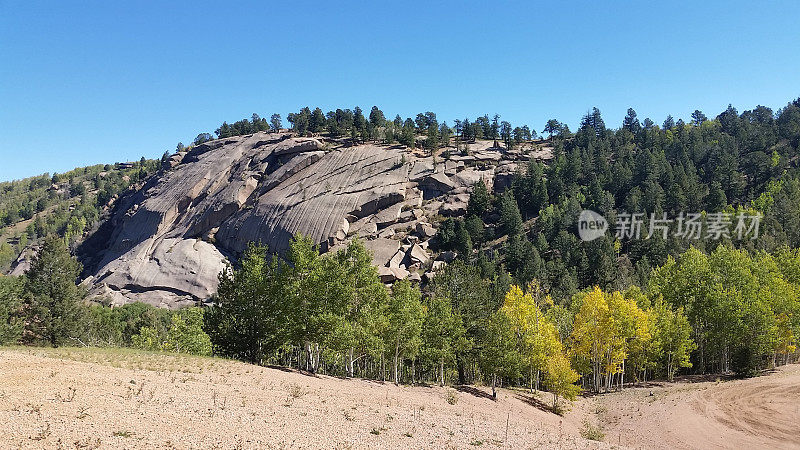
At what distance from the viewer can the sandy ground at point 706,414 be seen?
28391mm

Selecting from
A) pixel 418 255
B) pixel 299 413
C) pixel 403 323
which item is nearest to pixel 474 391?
pixel 403 323

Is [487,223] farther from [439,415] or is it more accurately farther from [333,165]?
[439,415]

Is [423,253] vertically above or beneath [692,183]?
beneath

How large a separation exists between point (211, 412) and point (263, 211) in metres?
113

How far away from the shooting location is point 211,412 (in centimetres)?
1791

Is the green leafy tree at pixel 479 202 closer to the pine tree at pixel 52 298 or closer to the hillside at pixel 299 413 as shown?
the hillside at pixel 299 413

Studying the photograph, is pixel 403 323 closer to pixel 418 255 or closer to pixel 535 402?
pixel 535 402

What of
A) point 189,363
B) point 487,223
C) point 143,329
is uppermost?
point 487,223

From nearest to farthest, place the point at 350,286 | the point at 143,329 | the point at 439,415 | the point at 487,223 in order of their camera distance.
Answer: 1. the point at 439,415
2. the point at 350,286
3. the point at 143,329
4. the point at 487,223

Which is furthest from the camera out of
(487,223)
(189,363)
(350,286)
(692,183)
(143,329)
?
(487,223)

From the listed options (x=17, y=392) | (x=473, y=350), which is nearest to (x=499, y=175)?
(x=473, y=350)

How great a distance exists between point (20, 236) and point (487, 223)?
206 m

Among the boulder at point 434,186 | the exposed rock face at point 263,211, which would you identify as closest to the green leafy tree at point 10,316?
the exposed rock face at point 263,211

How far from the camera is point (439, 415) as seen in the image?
2583 cm
